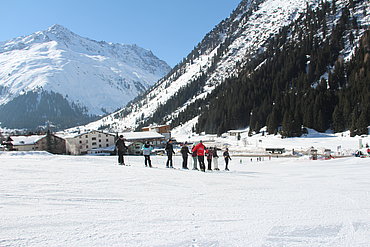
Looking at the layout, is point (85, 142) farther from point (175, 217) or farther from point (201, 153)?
point (175, 217)

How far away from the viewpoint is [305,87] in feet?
257

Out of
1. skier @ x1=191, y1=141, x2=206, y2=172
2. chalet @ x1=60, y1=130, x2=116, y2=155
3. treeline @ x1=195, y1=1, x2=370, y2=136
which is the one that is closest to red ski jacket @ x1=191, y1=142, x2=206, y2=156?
skier @ x1=191, y1=141, x2=206, y2=172

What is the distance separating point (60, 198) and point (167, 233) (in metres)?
3.23

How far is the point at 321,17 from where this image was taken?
125 m

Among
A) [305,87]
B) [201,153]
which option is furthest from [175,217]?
[305,87]

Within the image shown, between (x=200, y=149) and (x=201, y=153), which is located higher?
(x=200, y=149)

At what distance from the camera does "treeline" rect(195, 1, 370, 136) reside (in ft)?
202

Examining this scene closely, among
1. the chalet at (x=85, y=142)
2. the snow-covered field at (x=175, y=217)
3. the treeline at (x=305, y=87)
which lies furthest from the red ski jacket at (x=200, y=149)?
the chalet at (x=85, y=142)

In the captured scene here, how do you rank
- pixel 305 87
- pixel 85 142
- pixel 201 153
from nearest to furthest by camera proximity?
pixel 201 153, pixel 85 142, pixel 305 87

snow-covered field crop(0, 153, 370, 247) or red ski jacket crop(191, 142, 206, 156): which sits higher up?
red ski jacket crop(191, 142, 206, 156)

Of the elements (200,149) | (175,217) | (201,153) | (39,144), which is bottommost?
(175,217)

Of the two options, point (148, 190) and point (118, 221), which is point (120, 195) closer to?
point (148, 190)

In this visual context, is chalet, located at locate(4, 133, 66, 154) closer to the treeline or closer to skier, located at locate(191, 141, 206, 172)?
the treeline

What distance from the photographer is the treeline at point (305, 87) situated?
202 feet
